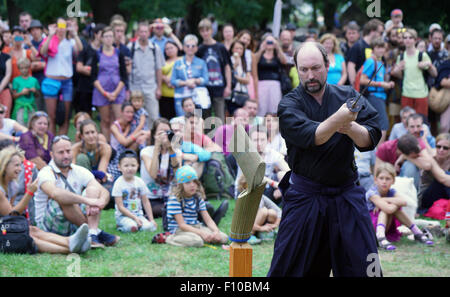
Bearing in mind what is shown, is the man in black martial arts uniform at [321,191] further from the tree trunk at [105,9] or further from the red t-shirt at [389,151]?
the tree trunk at [105,9]

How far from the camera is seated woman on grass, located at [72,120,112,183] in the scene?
823 cm

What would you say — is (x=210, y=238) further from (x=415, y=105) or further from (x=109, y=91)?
(x=415, y=105)

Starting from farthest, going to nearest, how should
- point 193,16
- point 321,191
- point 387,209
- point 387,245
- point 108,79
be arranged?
point 193,16
point 108,79
point 387,209
point 387,245
point 321,191

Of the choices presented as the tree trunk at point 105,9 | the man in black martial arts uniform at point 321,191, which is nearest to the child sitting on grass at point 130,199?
the man in black martial arts uniform at point 321,191

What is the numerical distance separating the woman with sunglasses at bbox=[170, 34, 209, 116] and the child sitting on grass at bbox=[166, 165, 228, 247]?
3.03 meters

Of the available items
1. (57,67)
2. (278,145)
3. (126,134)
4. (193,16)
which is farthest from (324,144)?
(193,16)

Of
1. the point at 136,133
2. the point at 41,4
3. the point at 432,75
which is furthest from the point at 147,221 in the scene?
the point at 41,4

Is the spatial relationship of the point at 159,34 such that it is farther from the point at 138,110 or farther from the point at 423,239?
the point at 423,239

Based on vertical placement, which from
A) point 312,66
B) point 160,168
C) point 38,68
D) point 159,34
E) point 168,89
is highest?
point 159,34

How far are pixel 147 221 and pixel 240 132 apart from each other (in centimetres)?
481

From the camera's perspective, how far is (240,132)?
2807mm

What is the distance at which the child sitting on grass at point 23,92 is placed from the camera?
10141 millimetres

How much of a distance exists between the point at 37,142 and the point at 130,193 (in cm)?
178

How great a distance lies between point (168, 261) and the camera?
6.09 metres
